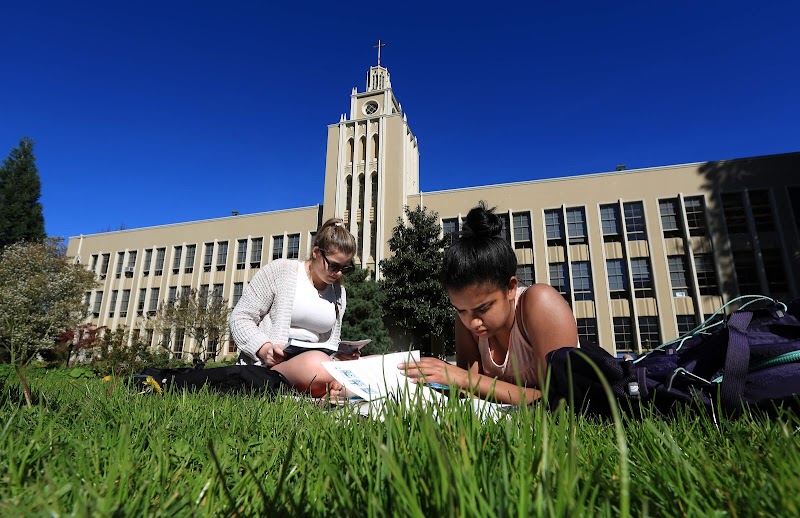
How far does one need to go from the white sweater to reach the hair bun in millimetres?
1971

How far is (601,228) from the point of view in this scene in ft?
81.3

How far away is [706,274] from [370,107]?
82.2 feet

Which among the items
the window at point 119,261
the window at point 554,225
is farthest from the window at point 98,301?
the window at point 554,225

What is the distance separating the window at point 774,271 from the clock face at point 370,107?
26.5 meters

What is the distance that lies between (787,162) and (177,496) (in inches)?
1272

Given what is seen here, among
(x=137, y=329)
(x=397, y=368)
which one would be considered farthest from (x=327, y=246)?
(x=137, y=329)

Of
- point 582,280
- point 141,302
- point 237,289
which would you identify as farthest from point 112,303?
point 582,280

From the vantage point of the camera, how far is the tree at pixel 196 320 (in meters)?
26.1

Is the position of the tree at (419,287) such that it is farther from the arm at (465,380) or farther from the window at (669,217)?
the arm at (465,380)

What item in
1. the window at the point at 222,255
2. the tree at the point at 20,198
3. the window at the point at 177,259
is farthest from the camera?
the tree at the point at 20,198

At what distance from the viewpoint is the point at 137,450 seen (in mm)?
1087

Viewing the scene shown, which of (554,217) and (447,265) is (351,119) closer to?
(554,217)

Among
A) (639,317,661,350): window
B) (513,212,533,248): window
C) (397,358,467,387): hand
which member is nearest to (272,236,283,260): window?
(513,212,533,248): window

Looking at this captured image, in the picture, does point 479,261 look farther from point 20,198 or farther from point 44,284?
point 20,198
